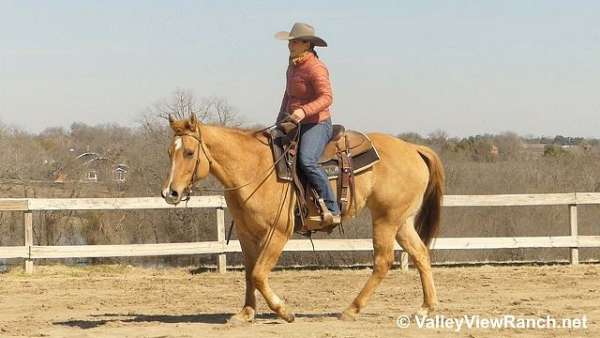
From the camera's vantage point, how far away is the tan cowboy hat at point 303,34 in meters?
7.89

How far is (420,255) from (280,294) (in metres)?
2.56

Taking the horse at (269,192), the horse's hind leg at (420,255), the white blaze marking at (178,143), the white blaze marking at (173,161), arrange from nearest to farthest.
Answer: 1. the white blaze marking at (173,161)
2. the white blaze marking at (178,143)
3. the horse at (269,192)
4. the horse's hind leg at (420,255)

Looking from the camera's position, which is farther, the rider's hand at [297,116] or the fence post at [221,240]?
the fence post at [221,240]

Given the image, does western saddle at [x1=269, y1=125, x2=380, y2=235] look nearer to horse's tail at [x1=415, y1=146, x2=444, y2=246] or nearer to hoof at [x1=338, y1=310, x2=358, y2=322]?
hoof at [x1=338, y1=310, x2=358, y2=322]

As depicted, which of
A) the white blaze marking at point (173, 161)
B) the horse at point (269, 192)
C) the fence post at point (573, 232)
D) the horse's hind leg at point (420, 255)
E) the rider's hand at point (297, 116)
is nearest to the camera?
the white blaze marking at point (173, 161)

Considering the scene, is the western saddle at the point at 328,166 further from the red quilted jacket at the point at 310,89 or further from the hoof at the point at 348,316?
the hoof at the point at 348,316

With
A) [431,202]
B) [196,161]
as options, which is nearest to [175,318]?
[196,161]

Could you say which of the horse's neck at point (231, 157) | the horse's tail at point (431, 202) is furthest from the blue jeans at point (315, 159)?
the horse's tail at point (431, 202)

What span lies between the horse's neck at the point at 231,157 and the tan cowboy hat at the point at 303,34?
109 cm

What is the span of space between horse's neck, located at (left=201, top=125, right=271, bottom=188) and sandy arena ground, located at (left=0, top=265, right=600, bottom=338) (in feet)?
4.54

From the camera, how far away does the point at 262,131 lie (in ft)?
26.3

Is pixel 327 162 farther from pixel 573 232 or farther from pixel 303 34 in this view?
pixel 573 232

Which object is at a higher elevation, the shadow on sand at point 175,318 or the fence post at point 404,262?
the shadow on sand at point 175,318

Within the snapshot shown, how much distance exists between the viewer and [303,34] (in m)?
7.90
